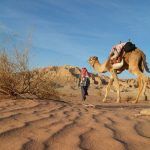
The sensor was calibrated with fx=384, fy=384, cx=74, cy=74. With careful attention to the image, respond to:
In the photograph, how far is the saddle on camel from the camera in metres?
13.6

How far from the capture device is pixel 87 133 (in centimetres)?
416

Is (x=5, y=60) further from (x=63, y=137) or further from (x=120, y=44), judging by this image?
(x=63, y=137)

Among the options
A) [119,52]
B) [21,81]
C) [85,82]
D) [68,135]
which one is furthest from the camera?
[85,82]

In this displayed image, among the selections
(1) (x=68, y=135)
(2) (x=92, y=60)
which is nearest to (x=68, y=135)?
(1) (x=68, y=135)

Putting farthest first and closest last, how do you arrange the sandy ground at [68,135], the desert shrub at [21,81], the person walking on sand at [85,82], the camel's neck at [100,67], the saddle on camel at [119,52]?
1. the camel's neck at [100,67]
2. the person walking on sand at [85,82]
3. the saddle on camel at [119,52]
4. the desert shrub at [21,81]
5. the sandy ground at [68,135]

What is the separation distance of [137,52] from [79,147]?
11.0 meters

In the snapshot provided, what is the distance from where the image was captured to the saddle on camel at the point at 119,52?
13.6 metres

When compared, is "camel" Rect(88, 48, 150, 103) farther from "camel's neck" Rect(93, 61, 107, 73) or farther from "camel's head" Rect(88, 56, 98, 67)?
"camel's head" Rect(88, 56, 98, 67)

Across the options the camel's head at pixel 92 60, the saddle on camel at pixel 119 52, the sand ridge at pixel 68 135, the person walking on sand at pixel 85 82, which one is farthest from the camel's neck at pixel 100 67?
the sand ridge at pixel 68 135

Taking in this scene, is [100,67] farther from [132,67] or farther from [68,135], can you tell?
[68,135]

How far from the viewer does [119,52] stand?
44.7ft

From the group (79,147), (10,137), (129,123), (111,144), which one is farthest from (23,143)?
(129,123)

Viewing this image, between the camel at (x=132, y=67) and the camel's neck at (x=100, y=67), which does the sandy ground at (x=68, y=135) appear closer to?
the camel at (x=132, y=67)

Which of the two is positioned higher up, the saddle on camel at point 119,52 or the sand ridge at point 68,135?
the saddle on camel at point 119,52
